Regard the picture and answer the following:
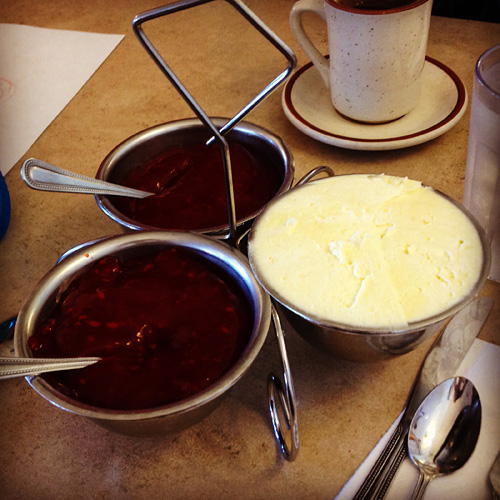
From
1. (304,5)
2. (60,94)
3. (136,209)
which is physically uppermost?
(304,5)

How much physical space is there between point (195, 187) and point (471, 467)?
513 mm

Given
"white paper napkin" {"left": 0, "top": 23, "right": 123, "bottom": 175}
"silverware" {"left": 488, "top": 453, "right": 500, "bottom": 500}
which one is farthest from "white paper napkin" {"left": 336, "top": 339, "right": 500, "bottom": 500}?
"white paper napkin" {"left": 0, "top": 23, "right": 123, "bottom": 175}

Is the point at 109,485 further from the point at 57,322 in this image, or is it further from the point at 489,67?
the point at 489,67

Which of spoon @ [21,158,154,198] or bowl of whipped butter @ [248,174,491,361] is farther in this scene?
spoon @ [21,158,154,198]

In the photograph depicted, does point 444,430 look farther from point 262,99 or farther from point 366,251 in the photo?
point 262,99

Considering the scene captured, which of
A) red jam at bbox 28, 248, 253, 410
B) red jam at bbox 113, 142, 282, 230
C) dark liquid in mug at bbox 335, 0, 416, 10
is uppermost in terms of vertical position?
dark liquid in mug at bbox 335, 0, 416, 10

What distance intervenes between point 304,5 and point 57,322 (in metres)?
0.72

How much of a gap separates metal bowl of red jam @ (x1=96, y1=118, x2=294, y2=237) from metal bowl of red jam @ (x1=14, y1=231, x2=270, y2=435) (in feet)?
0.20

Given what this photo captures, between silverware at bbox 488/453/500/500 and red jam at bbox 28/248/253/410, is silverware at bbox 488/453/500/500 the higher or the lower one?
the lower one

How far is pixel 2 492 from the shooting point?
2.04 feet

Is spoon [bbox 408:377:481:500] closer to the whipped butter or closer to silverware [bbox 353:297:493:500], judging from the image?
silverware [bbox 353:297:493:500]

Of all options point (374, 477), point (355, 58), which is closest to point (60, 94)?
point (355, 58)

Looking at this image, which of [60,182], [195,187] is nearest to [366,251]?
[195,187]

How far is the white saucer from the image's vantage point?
987mm
